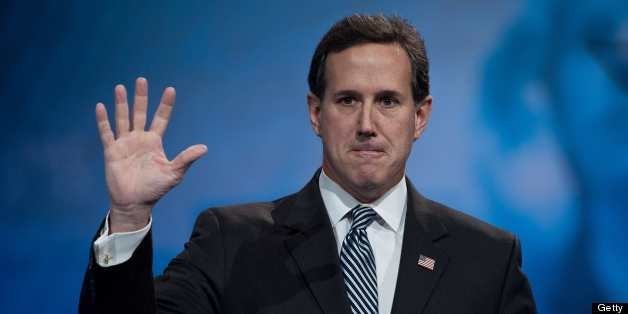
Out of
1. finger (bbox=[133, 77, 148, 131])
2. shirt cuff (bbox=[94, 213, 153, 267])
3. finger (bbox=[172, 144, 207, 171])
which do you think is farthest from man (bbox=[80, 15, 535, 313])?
shirt cuff (bbox=[94, 213, 153, 267])

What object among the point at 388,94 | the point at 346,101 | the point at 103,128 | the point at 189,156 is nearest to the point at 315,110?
the point at 346,101

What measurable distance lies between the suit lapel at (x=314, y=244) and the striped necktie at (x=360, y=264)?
0.09 ft

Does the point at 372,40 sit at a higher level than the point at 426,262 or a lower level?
higher

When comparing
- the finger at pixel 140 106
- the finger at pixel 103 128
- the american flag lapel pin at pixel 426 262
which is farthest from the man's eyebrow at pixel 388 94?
the finger at pixel 103 128

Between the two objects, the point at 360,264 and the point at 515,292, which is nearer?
the point at 360,264

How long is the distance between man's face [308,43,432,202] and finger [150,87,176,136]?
0.55 m

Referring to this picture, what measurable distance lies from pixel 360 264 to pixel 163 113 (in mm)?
703

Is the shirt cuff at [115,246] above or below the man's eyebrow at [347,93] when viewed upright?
below

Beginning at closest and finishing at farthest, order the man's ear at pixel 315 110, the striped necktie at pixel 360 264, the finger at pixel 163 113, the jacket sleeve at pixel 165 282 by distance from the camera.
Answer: the jacket sleeve at pixel 165 282
the finger at pixel 163 113
the striped necktie at pixel 360 264
the man's ear at pixel 315 110

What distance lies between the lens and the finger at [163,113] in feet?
7.88

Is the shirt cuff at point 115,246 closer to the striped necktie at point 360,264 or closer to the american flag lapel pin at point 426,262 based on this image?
the striped necktie at point 360,264

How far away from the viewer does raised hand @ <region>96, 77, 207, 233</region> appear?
228 centimetres

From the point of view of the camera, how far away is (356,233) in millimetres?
2691

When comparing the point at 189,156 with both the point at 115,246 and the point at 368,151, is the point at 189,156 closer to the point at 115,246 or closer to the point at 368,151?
the point at 115,246
